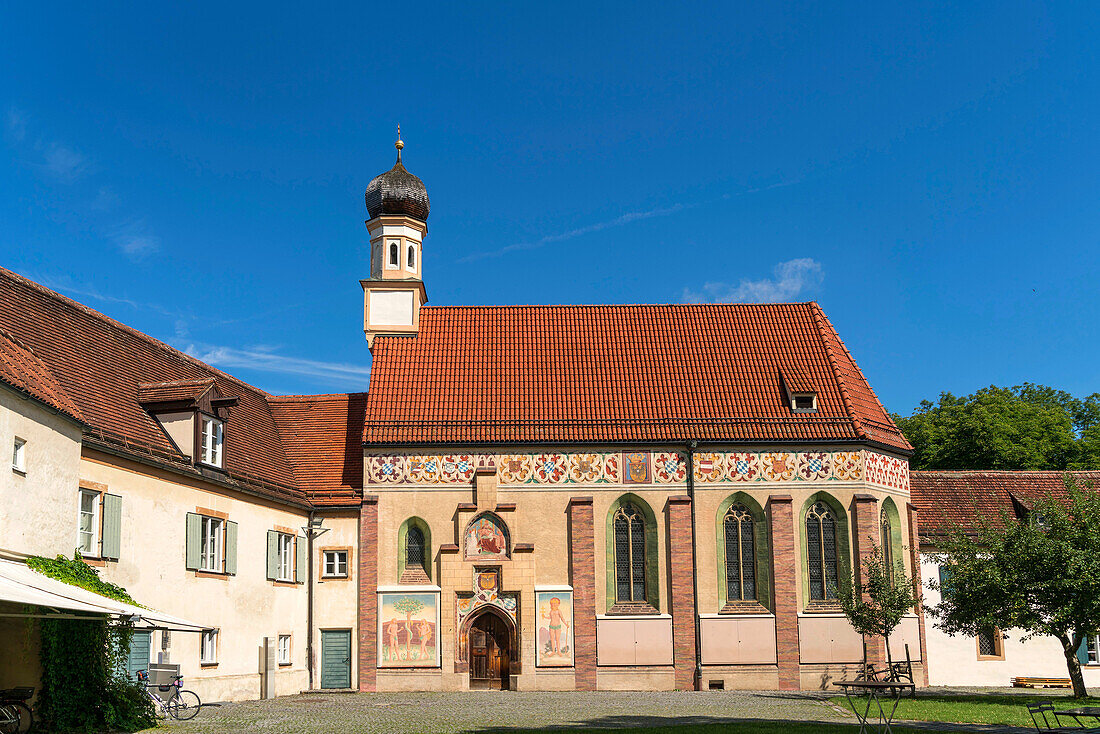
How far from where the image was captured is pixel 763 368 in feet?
117

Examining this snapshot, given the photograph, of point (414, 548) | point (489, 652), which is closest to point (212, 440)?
point (414, 548)

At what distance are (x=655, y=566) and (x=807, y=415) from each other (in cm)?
670

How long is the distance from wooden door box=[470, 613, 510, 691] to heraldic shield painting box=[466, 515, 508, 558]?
1858mm

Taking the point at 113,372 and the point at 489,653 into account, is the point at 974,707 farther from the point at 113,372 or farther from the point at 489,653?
the point at 113,372

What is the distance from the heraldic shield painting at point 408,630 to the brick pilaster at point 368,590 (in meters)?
0.23

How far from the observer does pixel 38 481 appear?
771 inches

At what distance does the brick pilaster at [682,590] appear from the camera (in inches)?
1254

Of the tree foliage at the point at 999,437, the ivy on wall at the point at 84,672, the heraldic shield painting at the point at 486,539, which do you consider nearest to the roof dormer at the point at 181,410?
the ivy on wall at the point at 84,672

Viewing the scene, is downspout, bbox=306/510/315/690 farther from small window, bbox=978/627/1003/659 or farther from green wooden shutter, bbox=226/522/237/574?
small window, bbox=978/627/1003/659

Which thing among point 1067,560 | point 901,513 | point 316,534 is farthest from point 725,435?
point 316,534

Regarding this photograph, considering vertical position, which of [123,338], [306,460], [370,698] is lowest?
[370,698]

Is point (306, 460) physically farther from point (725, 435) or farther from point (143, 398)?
point (725, 435)

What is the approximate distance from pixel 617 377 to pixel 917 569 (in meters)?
11.3

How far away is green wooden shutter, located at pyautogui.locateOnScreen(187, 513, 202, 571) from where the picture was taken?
25547mm
